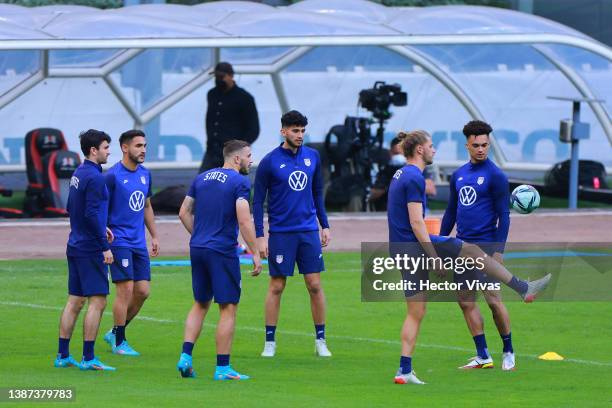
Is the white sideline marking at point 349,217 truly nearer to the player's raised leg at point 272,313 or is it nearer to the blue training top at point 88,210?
the player's raised leg at point 272,313

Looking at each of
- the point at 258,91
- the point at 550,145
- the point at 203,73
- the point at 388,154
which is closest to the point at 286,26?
the point at 388,154

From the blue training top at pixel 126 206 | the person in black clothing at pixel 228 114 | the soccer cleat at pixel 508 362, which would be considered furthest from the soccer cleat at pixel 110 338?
the person in black clothing at pixel 228 114

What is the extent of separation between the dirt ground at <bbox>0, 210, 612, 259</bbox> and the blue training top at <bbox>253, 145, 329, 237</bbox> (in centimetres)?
760

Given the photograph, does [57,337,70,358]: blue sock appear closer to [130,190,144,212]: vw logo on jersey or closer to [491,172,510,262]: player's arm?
[130,190,144,212]: vw logo on jersey

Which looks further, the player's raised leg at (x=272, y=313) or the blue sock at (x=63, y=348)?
the player's raised leg at (x=272, y=313)

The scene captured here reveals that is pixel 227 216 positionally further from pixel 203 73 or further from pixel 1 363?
pixel 203 73

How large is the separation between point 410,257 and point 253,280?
Result: 23.6 ft

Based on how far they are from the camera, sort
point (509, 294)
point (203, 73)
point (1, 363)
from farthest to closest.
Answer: point (203, 73)
point (509, 294)
point (1, 363)

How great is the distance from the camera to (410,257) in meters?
11.5

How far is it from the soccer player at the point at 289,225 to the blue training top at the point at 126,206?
1018 mm

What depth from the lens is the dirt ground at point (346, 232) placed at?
21234mm

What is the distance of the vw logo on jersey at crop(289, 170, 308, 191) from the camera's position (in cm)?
1341

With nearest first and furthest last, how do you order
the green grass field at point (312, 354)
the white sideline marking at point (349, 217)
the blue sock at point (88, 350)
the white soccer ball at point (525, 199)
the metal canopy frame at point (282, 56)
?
the green grass field at point (312, 354)
the blue sock at point (88, 350)
the white soccer ball at point (525, 199)
the white sideline marking at point (349, 217)
the metal canopy frame at point (282, 56)

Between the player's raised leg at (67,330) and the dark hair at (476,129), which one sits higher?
the dark hair at (476,129)
